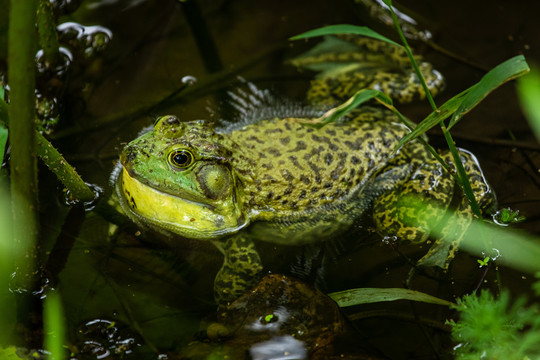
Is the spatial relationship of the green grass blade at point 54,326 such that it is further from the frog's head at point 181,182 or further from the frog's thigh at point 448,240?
the frog's thigh at point 448,240

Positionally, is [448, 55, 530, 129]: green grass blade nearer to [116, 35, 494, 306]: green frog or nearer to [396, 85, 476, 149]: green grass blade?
[396, 85, 476, 149]: green grass blade

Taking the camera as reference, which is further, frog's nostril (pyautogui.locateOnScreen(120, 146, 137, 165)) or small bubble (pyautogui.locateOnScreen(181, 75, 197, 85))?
small bubble (pyautogui.locateOnScreen(181, 75, 197, 85))

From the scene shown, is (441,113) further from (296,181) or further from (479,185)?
(479,185)

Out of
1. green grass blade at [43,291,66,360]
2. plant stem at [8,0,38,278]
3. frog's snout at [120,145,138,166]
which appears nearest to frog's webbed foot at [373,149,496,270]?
frog's snout at [120,145,138,166]

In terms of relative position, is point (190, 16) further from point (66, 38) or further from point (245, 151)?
point (245, 151)

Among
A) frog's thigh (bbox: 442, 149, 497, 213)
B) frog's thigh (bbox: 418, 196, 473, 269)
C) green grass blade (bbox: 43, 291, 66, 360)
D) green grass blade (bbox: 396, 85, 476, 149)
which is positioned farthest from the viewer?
frog's thigh (bbox: 442, 149, 497, 213)

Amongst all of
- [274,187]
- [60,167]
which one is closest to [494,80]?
[274,187]
